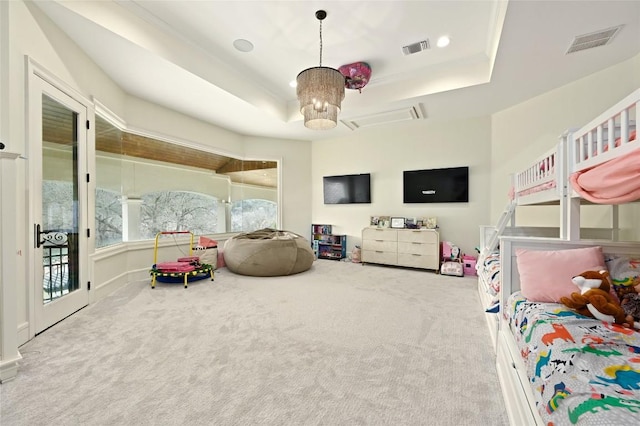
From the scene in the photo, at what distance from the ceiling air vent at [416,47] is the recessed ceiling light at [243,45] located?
6.09 feet

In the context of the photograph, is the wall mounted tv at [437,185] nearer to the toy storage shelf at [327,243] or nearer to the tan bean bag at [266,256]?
the toy storage shelf at [327,243]

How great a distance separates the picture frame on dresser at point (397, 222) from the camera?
500cm

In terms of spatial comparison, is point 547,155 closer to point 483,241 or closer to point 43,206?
point 483,241

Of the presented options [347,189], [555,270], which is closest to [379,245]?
[347,189]

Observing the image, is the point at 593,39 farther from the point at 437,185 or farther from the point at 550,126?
the point at 437,185

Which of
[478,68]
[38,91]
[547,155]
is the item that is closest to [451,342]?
[547,155]

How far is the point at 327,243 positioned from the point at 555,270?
14.4 feet

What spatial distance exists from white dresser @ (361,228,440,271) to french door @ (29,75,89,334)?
13.6ft

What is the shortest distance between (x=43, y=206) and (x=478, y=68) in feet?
16.0

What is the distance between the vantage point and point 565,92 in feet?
11.0

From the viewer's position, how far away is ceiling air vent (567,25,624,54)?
2365 millimetres

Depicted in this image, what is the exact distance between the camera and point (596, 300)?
49.3 inches

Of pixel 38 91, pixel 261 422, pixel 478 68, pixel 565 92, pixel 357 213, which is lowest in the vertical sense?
pixel 261 422

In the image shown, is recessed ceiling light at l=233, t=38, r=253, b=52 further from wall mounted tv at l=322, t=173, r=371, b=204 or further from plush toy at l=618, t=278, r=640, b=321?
plush toy at l=618, t=278, r=640, b=321
